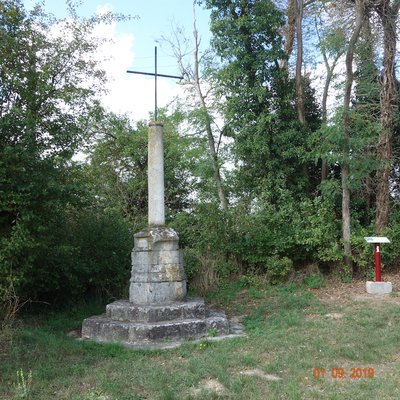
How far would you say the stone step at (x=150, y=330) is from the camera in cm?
689

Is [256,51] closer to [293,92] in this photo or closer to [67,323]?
[293,92]

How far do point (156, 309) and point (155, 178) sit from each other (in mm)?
2525

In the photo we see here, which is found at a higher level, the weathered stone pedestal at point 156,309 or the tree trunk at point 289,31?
the tree trunk at point 289,31

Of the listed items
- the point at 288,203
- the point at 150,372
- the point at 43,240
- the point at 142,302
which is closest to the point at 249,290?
the point at 288,203

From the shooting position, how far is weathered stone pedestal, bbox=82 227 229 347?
6.98 meters

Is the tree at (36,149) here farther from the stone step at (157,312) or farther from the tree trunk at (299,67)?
the tree trunk at (299,67)

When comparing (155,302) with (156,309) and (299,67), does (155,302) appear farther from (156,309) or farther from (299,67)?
(299,67)

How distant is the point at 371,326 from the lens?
7289 mm

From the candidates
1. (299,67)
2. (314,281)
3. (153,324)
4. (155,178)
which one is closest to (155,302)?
(153,324)

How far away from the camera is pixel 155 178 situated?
8.23m

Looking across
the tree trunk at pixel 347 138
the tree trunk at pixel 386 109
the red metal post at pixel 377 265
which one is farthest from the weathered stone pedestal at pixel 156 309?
the tree trunk at pixel 386 109

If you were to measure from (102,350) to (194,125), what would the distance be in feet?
36.5

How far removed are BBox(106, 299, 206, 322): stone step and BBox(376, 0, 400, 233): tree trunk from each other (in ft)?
23.6
